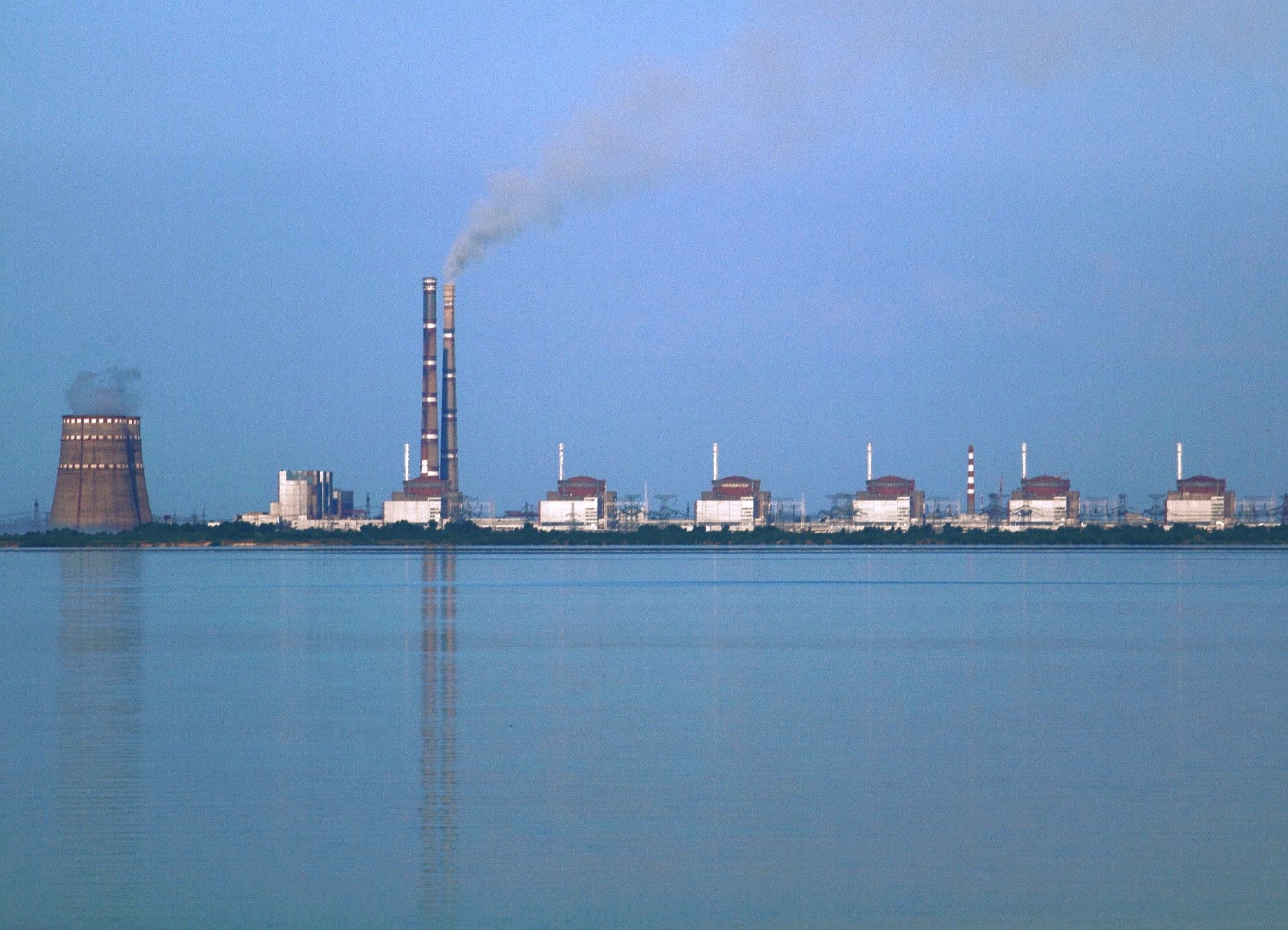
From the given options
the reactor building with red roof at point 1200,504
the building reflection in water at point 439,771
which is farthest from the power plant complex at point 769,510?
the building reflection in water at point 439,771

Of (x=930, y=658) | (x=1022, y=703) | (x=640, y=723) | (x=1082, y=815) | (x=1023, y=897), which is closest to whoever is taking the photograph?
(x=1023, y=897)

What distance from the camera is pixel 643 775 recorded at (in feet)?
29.1

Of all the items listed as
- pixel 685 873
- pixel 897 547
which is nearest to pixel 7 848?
pixel 685 873

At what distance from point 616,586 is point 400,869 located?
90.4ft

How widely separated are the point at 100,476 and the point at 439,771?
2690 inches

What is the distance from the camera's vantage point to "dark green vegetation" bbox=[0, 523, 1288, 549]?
79188 millimetres

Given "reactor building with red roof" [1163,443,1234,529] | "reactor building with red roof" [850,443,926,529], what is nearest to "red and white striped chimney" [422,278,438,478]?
"reactor building with red roof" [850,443,926,529]

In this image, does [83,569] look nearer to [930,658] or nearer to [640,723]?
[930,658]

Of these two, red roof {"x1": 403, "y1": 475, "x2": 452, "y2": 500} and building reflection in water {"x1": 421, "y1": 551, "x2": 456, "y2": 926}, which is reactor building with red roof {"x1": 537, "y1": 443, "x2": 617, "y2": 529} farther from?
building reflection in water {"x1": 421, "y1": 551, "x2": 456, "y2": 926}

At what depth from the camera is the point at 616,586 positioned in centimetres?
3409

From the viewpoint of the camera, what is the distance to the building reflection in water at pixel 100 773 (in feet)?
20.2

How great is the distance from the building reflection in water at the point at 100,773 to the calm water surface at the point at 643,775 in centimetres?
3

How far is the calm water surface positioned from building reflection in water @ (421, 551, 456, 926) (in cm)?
3

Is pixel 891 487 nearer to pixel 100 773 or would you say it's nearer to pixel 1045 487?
pixel 1045 487
